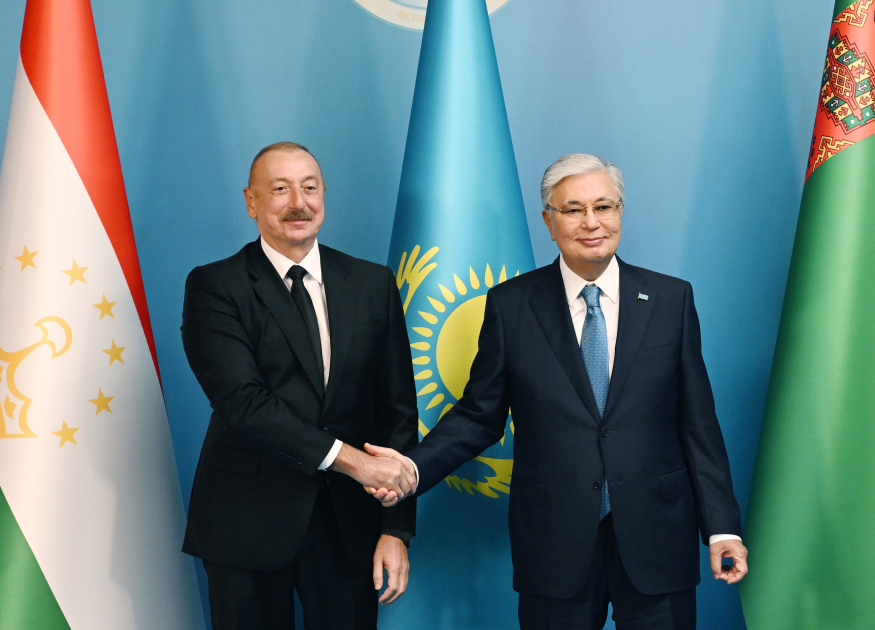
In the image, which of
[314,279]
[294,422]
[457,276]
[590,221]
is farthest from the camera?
[457,276]

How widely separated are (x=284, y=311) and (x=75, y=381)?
2.10 feet

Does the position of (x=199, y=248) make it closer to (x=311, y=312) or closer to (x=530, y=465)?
(x=311, y=312)

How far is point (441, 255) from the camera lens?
2182 millimetres

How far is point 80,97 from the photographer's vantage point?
2094 millimetres

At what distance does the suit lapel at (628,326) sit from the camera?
172cm

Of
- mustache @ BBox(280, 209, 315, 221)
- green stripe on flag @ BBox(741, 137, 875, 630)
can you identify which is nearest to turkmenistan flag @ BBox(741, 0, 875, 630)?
green stripe on flag @ BBox(741, 137, 875, 630)

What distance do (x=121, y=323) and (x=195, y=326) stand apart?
1.44 ft

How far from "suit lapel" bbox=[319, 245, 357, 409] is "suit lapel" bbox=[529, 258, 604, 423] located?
46 centimetres

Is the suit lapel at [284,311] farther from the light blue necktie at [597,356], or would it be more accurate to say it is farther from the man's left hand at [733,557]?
the man's left hand at [733,557]

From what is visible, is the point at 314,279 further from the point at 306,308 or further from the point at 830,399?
the point at 830,399

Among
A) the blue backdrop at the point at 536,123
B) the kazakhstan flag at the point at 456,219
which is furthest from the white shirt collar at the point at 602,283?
the blue backdrop at the point at 536,123

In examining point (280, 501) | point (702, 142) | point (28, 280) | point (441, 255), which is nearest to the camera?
point (280, 501)

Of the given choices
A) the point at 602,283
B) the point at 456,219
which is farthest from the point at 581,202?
the point at 456,219

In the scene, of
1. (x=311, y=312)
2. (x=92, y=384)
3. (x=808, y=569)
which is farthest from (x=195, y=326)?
(x=808, y=569)
